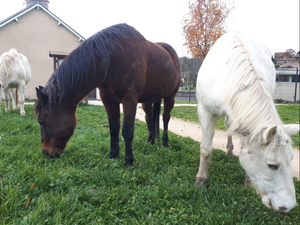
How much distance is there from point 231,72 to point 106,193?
182cm

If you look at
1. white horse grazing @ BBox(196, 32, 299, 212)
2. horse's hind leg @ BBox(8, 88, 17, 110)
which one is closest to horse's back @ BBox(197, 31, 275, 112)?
white horse grazing @ BBox(196, 32, 299, 212)

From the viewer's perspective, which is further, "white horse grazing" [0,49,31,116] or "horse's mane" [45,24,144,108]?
"white horse grazing" [0,49,31,116]

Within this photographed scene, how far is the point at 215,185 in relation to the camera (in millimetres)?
2557

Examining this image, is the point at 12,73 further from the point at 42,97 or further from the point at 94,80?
the point at 94,80

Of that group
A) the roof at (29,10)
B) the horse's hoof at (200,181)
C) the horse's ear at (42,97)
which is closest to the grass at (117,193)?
the horse's hoof at (200,181)

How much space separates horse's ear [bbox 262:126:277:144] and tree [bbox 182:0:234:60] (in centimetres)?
1166

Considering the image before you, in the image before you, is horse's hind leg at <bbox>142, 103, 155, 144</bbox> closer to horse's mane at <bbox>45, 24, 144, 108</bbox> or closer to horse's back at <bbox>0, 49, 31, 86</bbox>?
horse's mane at <bbox>45, 24, 144, 108</bbox>

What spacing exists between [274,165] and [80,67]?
7.71ft

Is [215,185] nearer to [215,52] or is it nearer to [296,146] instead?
[215,52]

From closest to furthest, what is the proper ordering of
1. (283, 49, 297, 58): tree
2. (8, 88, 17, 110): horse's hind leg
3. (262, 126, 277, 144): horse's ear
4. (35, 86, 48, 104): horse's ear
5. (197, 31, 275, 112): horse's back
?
1. (262, 126, 277, 144): horse's ear
2. (197, 31, 275, 112): horse's back
3. (35, 86, 48, 104): horse's ear
4. (8, 88, 17, 110): horse's hind leg
5. (283, 49, 297, 58): tree

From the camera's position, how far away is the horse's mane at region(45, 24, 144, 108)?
8.34 feet

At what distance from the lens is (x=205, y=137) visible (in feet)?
8.35

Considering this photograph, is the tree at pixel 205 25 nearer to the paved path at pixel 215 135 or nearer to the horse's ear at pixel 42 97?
the paved path at pixel 215 135

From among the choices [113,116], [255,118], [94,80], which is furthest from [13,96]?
[255,118]
